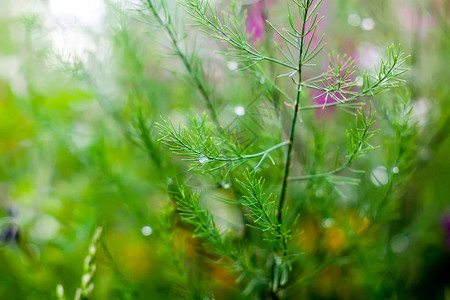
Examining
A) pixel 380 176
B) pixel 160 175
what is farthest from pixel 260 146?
pixel 380 176

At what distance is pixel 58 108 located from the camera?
44 cm

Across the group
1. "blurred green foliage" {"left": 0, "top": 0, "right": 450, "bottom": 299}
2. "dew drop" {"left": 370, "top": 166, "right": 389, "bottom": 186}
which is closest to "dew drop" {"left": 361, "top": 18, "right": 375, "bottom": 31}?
"blurred green foliage" {"left": 0, "top": 0, "right": 450, "bottom": 299}

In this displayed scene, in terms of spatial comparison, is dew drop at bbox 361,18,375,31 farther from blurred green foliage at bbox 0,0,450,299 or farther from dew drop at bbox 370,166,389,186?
dew drop at bbox 370,166,389,186

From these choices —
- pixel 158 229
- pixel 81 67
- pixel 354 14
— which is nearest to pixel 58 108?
pixel 81 67

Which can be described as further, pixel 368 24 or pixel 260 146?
pixel 368 24

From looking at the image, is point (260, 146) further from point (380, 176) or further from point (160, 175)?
point (380, 176)

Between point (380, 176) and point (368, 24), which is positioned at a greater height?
point (368, 24)

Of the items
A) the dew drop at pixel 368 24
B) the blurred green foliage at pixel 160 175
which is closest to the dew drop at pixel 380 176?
the blurred green foliage at pixel 160 175

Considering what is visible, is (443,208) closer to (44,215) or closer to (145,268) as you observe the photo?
(145,268)

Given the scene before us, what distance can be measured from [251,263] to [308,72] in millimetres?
295

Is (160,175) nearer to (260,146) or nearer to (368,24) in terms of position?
(260,146)

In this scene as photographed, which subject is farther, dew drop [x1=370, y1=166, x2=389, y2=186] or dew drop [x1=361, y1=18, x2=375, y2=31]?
dew drop [x1=361, y1=18, x2=375, y2=31]

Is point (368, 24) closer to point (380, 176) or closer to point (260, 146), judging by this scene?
point (380, 176)

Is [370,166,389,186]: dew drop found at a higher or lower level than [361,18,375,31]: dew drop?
lower
